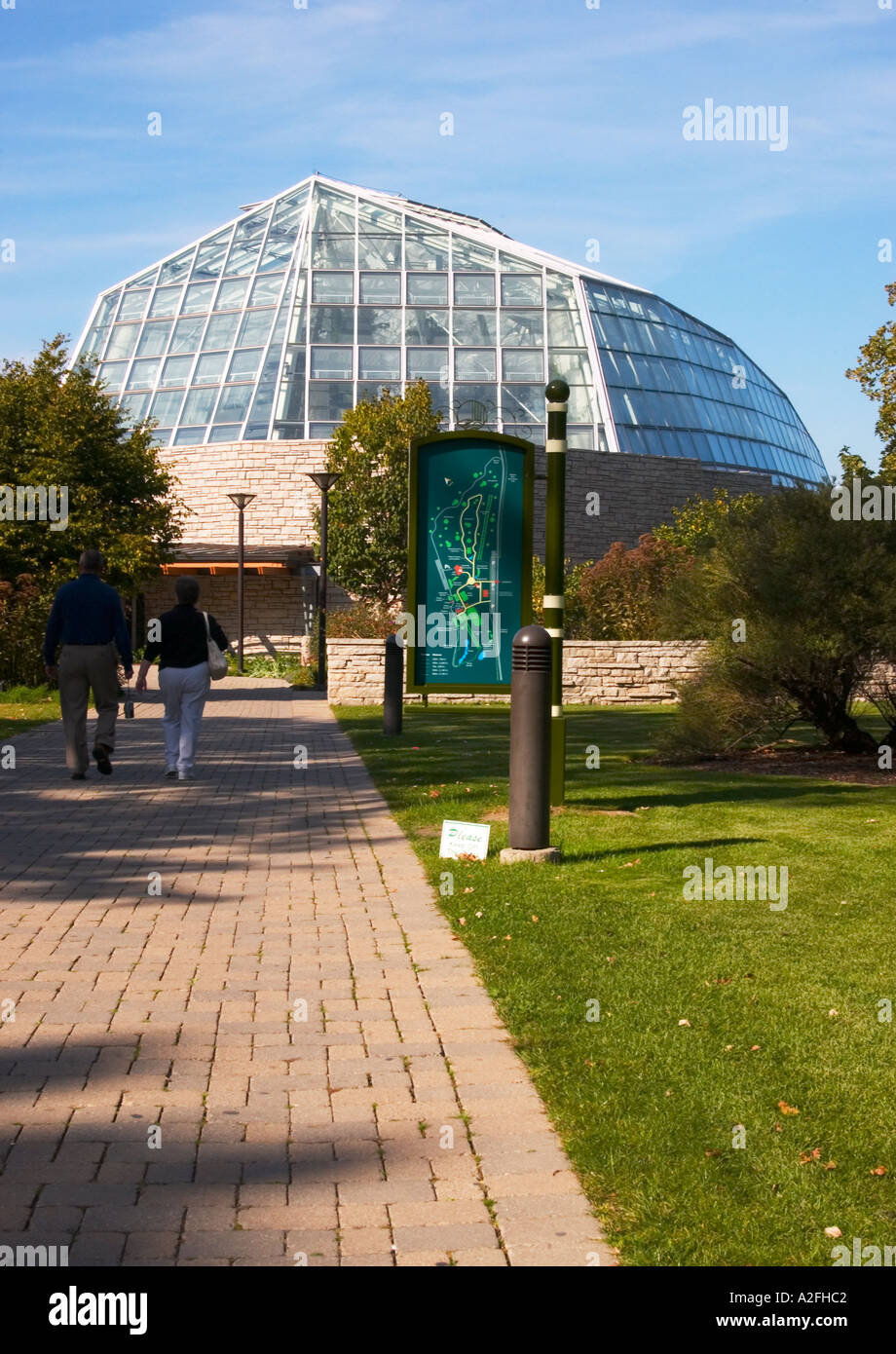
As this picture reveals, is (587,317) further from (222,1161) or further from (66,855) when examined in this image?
(222,1161)

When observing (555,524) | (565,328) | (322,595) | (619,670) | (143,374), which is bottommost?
(619,670)

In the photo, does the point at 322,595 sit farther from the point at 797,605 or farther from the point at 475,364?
the point at 797,605

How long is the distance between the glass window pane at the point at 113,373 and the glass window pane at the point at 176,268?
4.93 meters

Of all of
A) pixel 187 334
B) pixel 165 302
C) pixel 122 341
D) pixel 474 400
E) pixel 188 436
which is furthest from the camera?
pixel 165 302

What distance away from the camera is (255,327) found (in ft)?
173

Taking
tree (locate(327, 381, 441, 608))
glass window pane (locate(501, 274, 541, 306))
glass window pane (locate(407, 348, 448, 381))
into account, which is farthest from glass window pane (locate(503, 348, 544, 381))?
tree (locate(327, 381, 441, 608))

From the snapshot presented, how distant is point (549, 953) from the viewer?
664 centimetres

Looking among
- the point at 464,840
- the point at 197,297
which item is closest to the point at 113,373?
the point at 197,297

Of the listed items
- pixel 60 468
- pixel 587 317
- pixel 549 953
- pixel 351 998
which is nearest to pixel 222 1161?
pixel 351 998

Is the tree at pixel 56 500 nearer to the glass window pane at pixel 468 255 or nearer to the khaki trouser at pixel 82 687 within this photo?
the khaki trouser at pixel 82 687

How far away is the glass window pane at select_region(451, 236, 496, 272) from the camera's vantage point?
54.6m

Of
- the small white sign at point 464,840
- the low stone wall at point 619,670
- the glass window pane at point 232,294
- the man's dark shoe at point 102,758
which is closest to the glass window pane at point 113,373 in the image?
→ the glass window pane at point 232,294

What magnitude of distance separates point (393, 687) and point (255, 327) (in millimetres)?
36163

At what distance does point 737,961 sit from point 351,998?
68.7 inches
